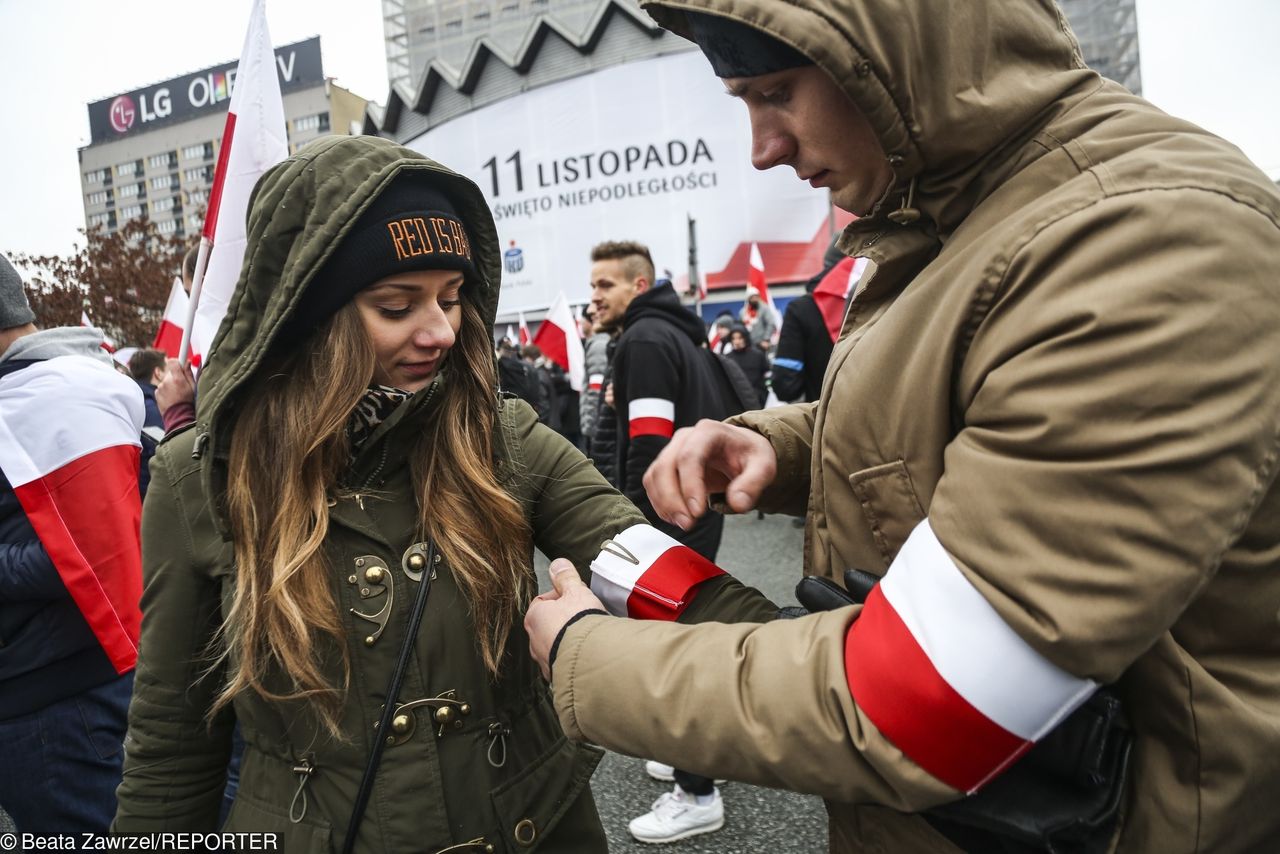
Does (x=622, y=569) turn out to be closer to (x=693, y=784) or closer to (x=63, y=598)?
(x=63, y=598)

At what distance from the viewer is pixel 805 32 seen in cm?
88

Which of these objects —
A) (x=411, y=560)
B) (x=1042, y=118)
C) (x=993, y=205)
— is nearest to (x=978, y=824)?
(x=993, y=205)

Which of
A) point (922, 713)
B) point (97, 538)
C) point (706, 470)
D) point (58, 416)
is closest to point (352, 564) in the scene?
point (706, 470)

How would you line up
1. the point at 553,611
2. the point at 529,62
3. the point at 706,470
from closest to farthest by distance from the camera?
the point at 553,611 → the point at 706,470 → the point at 529,62

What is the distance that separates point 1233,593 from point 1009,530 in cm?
30

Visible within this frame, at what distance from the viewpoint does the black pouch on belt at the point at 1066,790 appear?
2.68ft

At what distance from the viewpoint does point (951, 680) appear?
744 millimetres

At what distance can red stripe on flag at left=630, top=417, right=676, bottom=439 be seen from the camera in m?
3.70

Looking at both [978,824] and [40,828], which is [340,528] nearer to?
[978,824]

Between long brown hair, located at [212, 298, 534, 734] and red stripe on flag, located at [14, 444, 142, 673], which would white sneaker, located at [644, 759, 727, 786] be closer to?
red stripe on flag, located at [14, 444, 142, 673]

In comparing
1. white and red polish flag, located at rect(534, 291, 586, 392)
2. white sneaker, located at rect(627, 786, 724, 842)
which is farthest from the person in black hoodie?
white and red polish flag, located at rect(534, 291, 586, 392)

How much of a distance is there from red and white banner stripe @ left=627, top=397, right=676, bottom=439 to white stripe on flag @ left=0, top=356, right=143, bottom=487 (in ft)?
6.48

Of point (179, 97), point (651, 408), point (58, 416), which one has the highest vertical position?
point (179, 97)

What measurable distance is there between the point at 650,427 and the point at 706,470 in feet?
7.79
